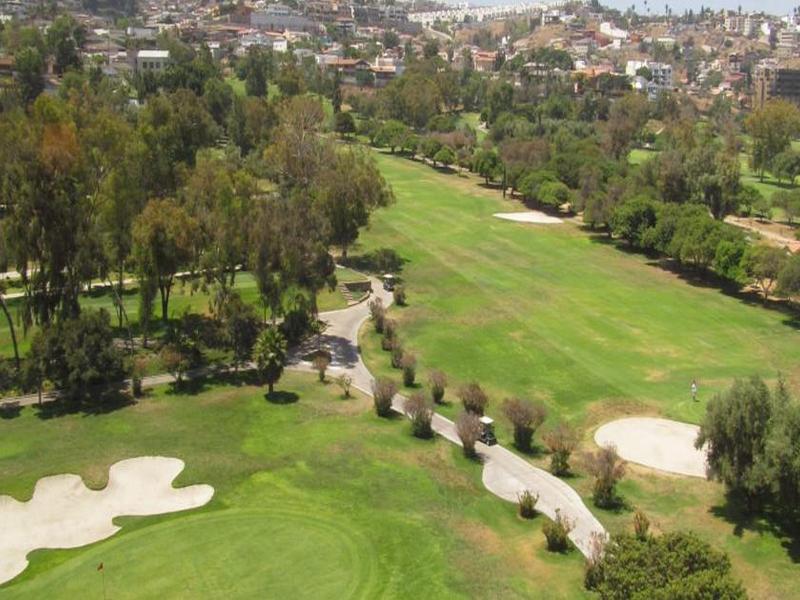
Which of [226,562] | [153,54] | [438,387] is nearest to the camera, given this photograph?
[226,562]

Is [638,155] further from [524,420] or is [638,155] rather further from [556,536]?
[556,536]

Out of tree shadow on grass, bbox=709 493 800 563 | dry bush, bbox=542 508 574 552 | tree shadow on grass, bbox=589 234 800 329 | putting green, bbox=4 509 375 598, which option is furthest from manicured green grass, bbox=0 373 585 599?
tree shadow on grass, bbox=589 234 800 329

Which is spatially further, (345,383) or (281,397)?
(345,383)

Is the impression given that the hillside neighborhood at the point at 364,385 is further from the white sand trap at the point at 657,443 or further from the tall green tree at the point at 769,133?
the tall green tree at the point at 769,133

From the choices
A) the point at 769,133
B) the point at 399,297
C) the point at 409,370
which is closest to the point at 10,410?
the point at 409,370

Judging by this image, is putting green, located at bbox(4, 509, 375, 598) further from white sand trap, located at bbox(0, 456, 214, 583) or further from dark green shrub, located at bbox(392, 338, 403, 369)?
dark green shrub, located at bbox(392, 338, 403, 369)

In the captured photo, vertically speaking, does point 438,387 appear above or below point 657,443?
above

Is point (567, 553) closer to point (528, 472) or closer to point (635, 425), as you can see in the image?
point (528, 472)
